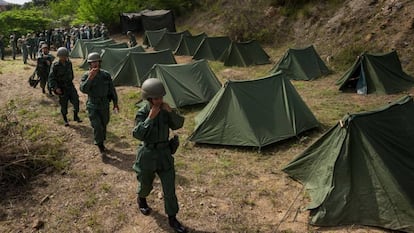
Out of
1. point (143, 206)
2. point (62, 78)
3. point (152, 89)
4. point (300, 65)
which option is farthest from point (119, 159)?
point (300, 65)

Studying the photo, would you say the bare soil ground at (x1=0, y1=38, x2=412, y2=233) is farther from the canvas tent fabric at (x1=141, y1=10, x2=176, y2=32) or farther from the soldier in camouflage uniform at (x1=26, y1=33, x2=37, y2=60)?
the canvas tent fabric at (x1=141, y1=10, x2=176, y2=32)

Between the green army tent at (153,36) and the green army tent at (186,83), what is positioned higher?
the green army tent at (153,36)

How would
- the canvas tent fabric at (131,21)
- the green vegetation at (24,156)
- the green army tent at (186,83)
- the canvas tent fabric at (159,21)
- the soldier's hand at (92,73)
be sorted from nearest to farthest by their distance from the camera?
the green vegetation at (24,156) → the soldier's hand at (92,73) → the green army tent at (186,83) → the canvas tent fabric at (159,21) → the canvas tent fabric at (131,21)

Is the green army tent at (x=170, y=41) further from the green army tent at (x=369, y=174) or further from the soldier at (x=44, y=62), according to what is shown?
the green army tent at (x=369, y=174)

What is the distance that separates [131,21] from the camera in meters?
32.3

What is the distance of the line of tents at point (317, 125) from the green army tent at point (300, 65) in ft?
0.14

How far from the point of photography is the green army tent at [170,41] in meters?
23.5

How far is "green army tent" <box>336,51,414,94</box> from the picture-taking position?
12.2m

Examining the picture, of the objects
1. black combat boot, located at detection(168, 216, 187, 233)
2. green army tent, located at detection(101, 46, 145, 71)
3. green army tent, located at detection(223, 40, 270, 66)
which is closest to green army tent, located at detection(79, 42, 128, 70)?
green army tent, located at detection(101, 46, 145, 71)

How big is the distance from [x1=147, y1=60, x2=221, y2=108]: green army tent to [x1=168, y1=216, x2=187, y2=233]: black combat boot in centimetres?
604

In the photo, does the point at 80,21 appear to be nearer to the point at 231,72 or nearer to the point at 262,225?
the point at 231,72

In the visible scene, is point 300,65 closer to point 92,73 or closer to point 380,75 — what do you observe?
point 380,75

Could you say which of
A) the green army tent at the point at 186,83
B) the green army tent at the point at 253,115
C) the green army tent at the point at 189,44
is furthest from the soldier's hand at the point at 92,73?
the green army tent at the point at 189,44

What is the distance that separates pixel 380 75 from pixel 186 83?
22.0 feet
